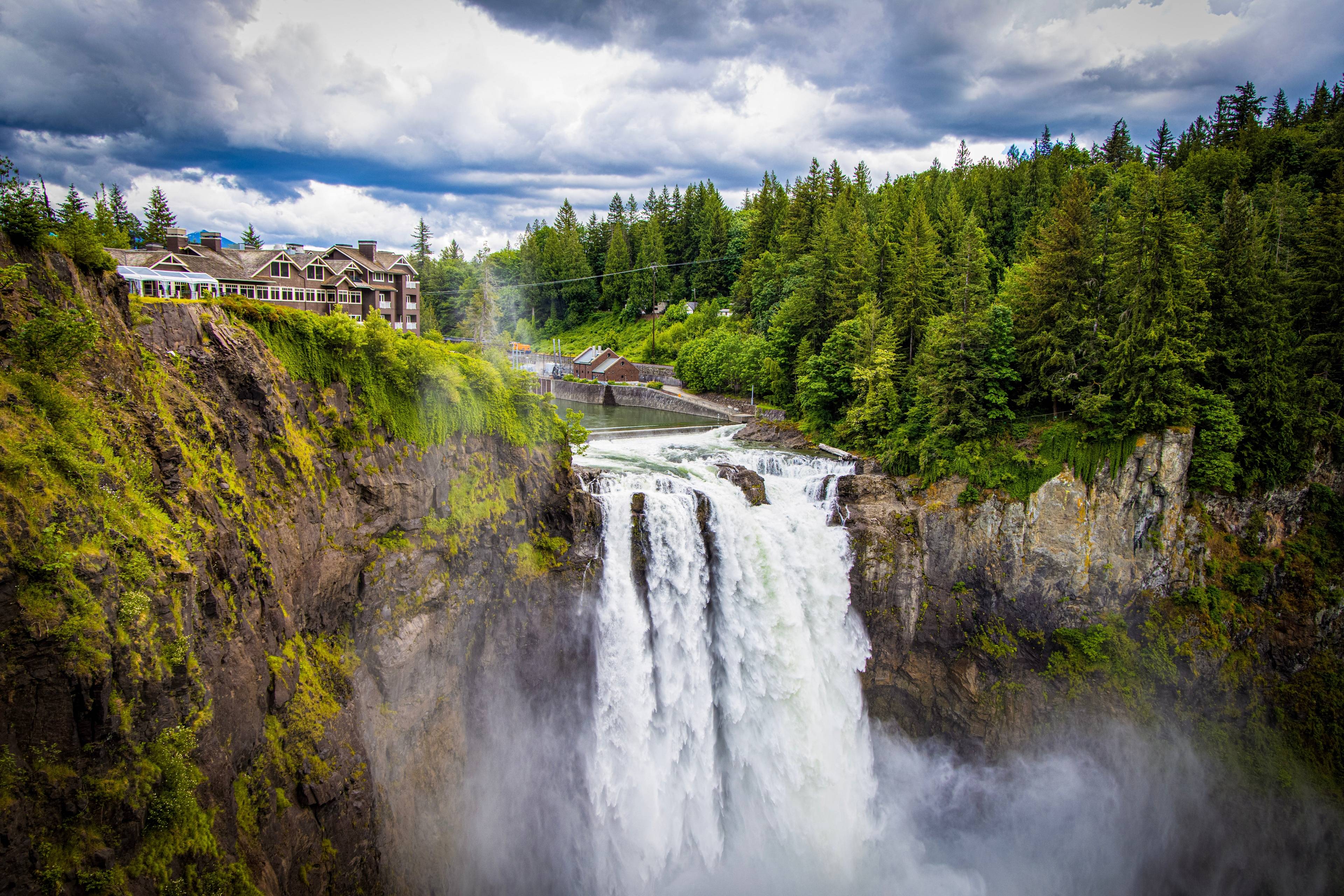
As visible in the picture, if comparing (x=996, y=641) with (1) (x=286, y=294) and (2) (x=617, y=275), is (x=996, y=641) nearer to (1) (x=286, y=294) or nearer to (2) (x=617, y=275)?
(1) (x=286, y=294)

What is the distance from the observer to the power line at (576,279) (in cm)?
9900

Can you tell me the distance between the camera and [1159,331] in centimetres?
3111

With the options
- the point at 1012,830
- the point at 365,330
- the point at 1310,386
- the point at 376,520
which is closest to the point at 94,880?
the point at 376,520

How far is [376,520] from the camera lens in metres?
23.2

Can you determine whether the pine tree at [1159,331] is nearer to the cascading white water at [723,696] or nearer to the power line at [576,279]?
the cascading white water at [723,696]

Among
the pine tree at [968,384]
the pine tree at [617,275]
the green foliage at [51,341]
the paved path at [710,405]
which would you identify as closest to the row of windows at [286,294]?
the green foliage at [51,341]

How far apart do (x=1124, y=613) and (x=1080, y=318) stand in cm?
1457

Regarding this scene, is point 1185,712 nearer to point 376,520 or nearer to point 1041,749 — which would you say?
point 1041,749

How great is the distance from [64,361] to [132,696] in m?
6.75

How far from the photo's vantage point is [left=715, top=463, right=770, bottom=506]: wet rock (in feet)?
107

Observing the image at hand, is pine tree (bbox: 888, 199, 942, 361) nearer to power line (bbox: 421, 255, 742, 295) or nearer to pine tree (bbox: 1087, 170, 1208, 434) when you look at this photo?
pine tree (bbox: 1087, 170, 1208, 434)

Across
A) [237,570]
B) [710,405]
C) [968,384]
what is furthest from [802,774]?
[710,405]

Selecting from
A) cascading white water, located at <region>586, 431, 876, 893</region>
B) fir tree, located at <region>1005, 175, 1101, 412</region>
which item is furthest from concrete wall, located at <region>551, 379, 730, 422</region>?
cascading white water, located at <region>586, 431, 876, 893</region>

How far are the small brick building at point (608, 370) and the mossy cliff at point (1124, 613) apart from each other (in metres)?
47.5
